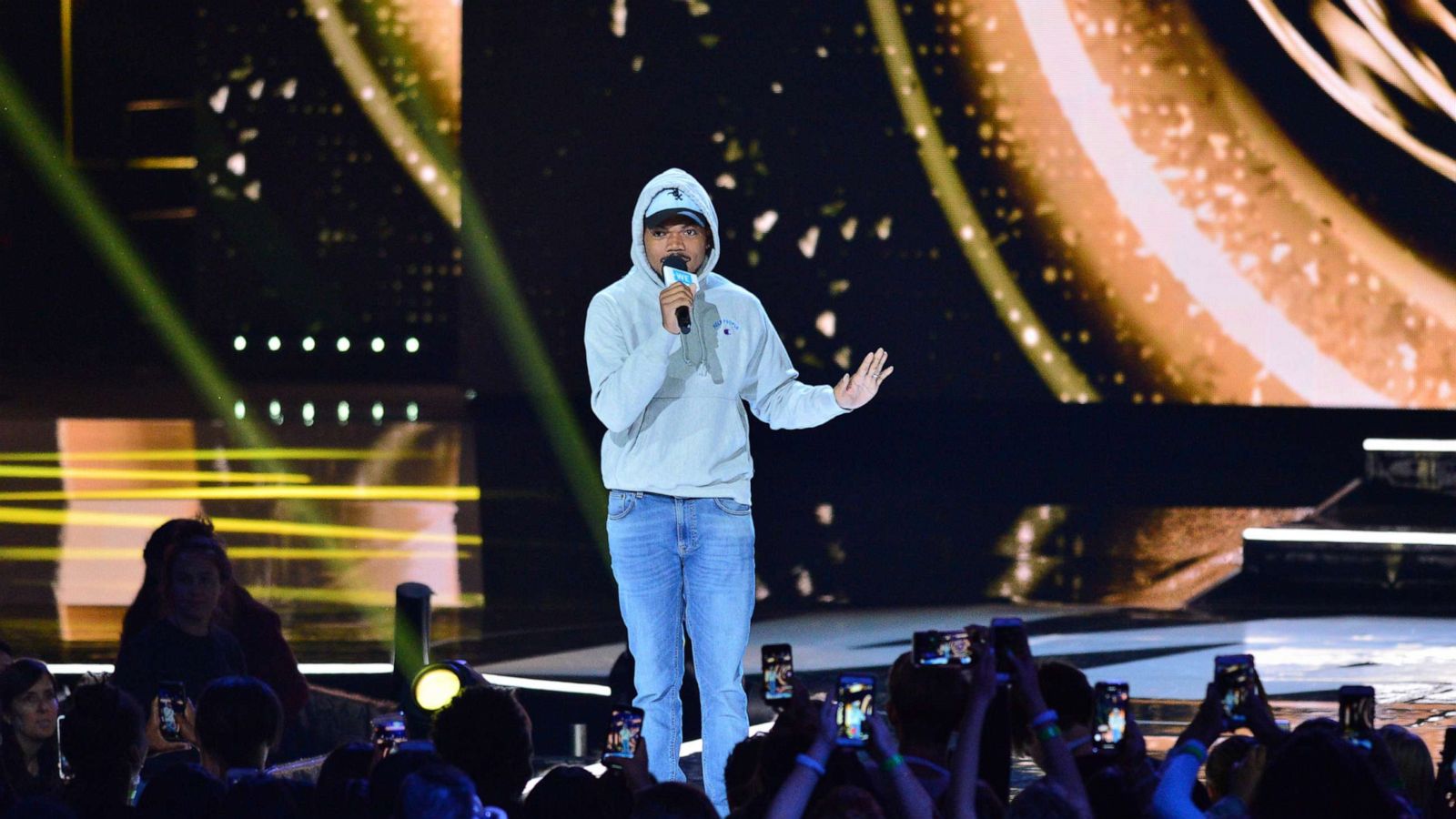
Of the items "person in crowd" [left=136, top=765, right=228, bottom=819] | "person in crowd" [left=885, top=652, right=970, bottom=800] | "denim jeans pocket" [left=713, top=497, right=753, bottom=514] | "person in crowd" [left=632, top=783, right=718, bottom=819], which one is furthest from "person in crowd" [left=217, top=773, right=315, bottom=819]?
"denim jeans pocket" [left=713, top=497, right=753, bottom=514]

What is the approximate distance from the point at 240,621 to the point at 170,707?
105 centimetres

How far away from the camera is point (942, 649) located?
3.64 meters

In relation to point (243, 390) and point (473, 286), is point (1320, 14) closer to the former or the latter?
point (473, 286)

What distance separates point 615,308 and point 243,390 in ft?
47.2

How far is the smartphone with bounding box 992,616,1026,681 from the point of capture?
3600 millimetres

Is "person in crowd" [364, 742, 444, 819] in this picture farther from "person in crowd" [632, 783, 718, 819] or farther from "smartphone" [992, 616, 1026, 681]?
"smartphone" [992, 616, 1026, 681]

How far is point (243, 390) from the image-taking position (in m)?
18.6

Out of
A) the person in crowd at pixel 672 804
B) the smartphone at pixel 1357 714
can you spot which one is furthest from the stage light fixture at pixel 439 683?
the smartphone at pixel 1357 714

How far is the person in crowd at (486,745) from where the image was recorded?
357cm

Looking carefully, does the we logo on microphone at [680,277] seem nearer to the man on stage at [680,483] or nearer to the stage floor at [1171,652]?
the man on stage at [680,483]

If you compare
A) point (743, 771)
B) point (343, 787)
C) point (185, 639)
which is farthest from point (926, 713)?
point (185, 639)

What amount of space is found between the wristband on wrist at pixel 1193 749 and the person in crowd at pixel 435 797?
1074mm

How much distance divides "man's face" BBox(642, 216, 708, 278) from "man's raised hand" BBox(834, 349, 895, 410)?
42cm

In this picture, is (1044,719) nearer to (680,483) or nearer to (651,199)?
(680,483)
